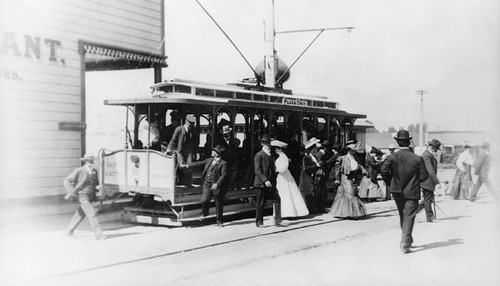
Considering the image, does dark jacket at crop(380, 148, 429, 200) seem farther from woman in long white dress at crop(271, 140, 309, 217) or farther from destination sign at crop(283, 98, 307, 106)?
destination sign at crop(283, 98, 307, 106)

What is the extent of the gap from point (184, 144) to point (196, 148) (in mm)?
871

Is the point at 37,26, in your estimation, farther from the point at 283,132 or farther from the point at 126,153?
the point at 283,132

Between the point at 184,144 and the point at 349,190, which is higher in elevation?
the point at 184,144

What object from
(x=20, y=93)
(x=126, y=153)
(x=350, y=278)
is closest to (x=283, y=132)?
(x=126, y=153)

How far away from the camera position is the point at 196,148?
12.0m

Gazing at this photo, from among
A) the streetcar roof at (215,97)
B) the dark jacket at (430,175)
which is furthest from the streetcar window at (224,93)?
the dark jacket at (430,175)

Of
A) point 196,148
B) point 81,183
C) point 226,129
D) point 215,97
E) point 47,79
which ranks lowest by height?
point 81,183

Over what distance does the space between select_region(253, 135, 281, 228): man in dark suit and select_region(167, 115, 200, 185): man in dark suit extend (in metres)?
1.47

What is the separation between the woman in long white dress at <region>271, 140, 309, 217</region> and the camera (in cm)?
1141

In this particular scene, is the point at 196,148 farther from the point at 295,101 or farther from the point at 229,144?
Answer: the point at 295,101

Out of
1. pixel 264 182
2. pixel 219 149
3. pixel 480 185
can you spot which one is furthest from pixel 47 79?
pixel 480 185

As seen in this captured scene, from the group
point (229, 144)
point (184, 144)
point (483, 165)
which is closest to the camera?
point (184, 144)

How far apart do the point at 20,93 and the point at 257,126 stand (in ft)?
18.4

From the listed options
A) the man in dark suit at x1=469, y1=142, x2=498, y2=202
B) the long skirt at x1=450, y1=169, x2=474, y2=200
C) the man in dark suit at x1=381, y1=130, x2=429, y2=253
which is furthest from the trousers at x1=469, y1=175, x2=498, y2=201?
the man in dark suit at x1=381, y1=130, x2=429, y2=253
